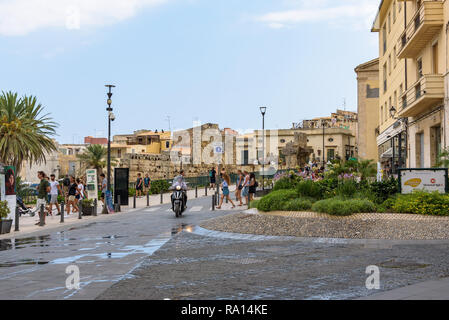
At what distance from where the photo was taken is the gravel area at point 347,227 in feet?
37.1

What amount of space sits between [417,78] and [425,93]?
558 centimetres

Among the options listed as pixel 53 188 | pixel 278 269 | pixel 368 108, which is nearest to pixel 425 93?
pixel 53 188

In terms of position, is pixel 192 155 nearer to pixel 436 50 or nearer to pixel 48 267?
pixel 436 50

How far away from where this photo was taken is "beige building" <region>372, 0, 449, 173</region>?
22578mm

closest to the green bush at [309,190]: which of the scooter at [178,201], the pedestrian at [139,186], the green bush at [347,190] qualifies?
the green bush at [347,190]

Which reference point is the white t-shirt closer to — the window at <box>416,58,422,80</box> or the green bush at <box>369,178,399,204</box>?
the green bush at <box>369,178,399,204</box>

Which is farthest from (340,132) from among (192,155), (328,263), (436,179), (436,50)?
(328,263)

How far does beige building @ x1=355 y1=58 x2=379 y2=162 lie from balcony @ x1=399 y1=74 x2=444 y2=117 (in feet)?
89.9

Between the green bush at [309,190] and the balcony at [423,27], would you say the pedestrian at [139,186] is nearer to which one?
the balcony at [423,27]

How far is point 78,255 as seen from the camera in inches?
394

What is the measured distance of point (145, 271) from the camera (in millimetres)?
7836

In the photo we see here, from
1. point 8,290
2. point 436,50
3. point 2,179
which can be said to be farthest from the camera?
point 436,50

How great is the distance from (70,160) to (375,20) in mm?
56909

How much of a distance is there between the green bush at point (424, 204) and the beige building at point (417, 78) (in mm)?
10032
